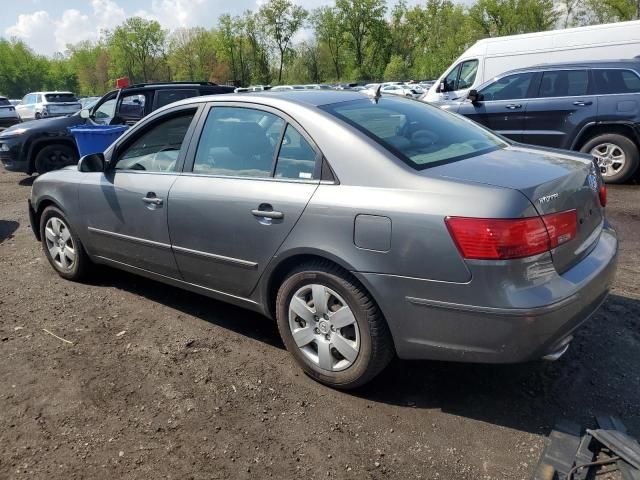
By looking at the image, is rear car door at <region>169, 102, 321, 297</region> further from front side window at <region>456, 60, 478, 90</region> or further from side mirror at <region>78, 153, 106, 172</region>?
front side window at <region>456, 60, 478, 90</region>

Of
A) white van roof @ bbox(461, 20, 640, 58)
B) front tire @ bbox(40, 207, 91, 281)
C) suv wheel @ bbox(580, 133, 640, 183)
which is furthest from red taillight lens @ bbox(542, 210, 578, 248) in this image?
white van roof @ bbox(461, 20, 640, 58)

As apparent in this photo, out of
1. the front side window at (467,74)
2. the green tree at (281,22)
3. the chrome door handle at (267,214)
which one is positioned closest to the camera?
the chrome door handle at (267,214)

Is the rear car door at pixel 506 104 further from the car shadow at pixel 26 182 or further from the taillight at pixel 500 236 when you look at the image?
the car shadow at pixel 26 182

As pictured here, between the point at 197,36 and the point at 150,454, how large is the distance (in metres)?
73.5

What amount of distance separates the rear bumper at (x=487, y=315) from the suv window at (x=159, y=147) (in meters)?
1.85

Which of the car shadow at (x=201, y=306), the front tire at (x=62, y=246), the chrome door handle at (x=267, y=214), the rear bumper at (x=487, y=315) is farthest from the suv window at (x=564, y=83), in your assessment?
the front tire at (x=62, y=246)

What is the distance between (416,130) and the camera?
3.15m

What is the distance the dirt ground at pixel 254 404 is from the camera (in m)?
2.49

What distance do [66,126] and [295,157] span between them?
8.71 metres

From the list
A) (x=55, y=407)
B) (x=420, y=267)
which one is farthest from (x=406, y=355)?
(x=55, y=407)

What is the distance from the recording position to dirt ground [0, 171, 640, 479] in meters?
2.49

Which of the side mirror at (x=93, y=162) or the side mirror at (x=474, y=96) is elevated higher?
the side mirror at (x=474, y=96)

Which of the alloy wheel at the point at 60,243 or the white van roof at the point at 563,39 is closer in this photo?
the alloy wheel at the point at 60,243

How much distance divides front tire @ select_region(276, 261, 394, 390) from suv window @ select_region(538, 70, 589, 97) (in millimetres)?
6938
